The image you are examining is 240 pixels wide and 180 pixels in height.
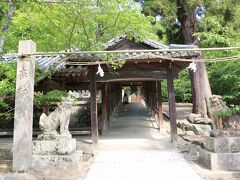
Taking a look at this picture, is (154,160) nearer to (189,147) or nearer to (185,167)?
(185,167)

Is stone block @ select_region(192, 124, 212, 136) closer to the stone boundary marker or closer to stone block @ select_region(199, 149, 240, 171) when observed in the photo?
the stone boundary marker

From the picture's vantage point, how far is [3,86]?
7.26 metres

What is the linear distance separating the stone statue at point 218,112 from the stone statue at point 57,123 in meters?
4.49

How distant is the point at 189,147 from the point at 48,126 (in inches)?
229

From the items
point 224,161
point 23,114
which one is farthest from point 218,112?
point 23,114

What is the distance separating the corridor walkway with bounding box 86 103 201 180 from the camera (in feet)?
23.6

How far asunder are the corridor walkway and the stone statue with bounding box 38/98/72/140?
1435mm

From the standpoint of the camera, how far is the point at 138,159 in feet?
29.9

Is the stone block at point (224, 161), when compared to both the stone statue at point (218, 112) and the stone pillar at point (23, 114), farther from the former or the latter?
the stone pillar at point (23, 114)

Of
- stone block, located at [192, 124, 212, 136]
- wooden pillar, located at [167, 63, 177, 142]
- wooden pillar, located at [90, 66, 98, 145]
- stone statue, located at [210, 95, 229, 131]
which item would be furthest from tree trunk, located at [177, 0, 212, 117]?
→ stone statue, located at [210, 95, 229, 131]

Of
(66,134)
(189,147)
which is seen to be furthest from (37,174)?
(189,147)

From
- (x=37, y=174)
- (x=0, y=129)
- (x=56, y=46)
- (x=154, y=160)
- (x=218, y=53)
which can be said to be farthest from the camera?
(x=218, y=53)

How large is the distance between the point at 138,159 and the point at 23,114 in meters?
4.22

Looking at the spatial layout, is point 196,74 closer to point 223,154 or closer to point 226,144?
point 226,144
